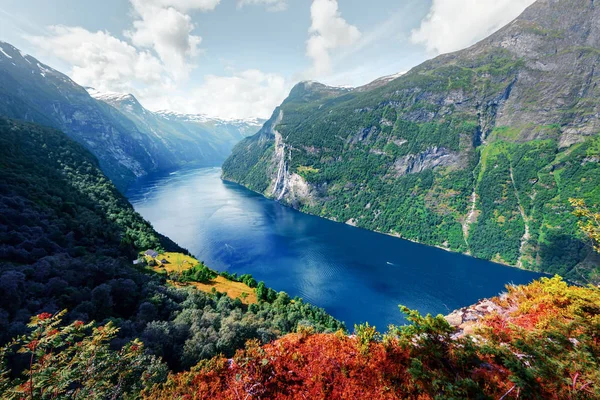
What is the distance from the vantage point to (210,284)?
57.8 metres

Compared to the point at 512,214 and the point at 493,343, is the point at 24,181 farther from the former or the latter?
the point at 512,214

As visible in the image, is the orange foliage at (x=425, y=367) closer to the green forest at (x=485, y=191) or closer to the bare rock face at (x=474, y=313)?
the bare rock face at (x=474, y=313)

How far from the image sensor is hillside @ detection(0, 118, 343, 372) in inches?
995

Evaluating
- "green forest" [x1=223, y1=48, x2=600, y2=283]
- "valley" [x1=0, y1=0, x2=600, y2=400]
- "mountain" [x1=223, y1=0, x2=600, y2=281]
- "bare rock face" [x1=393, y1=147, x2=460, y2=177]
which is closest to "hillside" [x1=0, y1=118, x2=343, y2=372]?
"valley" [x1=0, y1=0, x2=600, y2=400]

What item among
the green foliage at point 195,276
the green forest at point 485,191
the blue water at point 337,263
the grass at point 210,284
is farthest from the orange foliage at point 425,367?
the green forest at point 485,191

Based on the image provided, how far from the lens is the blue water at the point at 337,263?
80.0m

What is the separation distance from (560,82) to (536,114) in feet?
83.3

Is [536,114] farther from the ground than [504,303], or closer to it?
farther from the ground

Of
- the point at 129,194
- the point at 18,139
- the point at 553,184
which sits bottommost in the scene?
the point at 553,184

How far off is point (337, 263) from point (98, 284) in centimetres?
8149

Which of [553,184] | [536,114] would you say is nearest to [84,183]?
[553,184]

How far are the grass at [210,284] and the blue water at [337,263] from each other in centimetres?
2374

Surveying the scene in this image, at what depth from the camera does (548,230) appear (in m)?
121

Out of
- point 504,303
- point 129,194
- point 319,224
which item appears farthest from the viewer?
point 129,194
